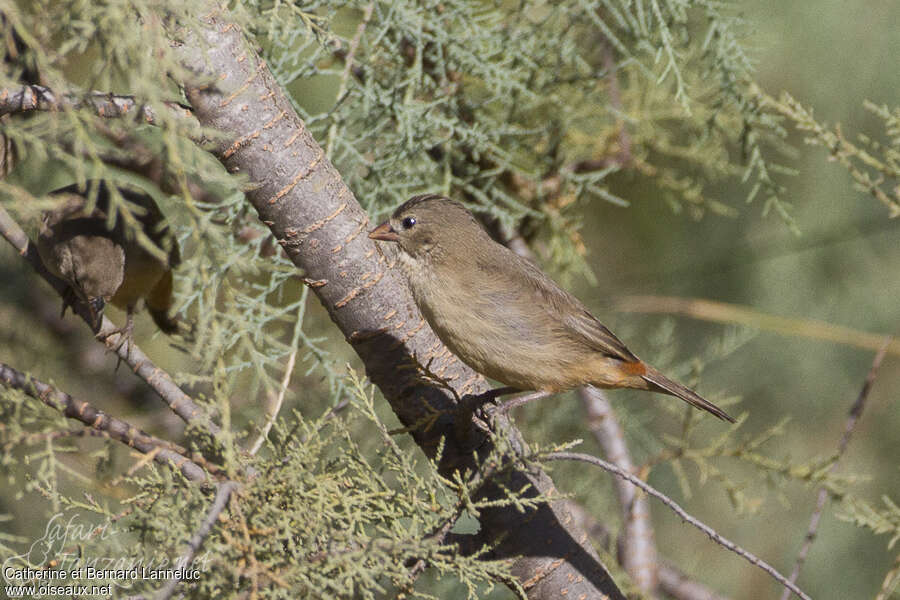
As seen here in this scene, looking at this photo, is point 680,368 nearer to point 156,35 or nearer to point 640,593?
point 640,593

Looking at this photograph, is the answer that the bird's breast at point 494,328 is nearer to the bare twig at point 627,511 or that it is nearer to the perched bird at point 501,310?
the perched bird at point 501,310

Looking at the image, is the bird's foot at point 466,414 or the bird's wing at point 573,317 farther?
the bird's wing at point 573,317

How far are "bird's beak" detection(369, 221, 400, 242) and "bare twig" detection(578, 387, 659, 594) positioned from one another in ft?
3.63

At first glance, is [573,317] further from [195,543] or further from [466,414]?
[195,543]

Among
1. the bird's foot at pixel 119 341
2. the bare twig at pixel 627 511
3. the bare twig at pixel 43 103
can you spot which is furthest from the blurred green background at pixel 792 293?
the bare twig at pixel 43 103

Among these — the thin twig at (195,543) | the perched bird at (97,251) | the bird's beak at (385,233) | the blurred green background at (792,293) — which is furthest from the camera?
the blurred green background at (792,293)

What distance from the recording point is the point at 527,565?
2.46m

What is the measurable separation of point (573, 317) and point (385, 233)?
74 cm

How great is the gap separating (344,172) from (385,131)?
0.28 metres

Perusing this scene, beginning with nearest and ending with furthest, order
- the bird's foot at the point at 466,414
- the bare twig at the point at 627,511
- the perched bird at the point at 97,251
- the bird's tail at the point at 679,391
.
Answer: the bird's foot at the point at 466,414 < the perched bird at the point at 97,251 < the bird's tail at the point at 679,391 < the bare twig at the point at 627,511

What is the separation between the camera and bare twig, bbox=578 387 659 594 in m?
3.59

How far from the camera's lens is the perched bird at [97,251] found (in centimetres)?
280

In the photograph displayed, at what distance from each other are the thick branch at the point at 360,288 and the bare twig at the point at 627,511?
3.10ft

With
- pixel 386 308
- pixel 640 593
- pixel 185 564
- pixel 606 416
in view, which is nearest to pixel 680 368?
pixel 606 416
